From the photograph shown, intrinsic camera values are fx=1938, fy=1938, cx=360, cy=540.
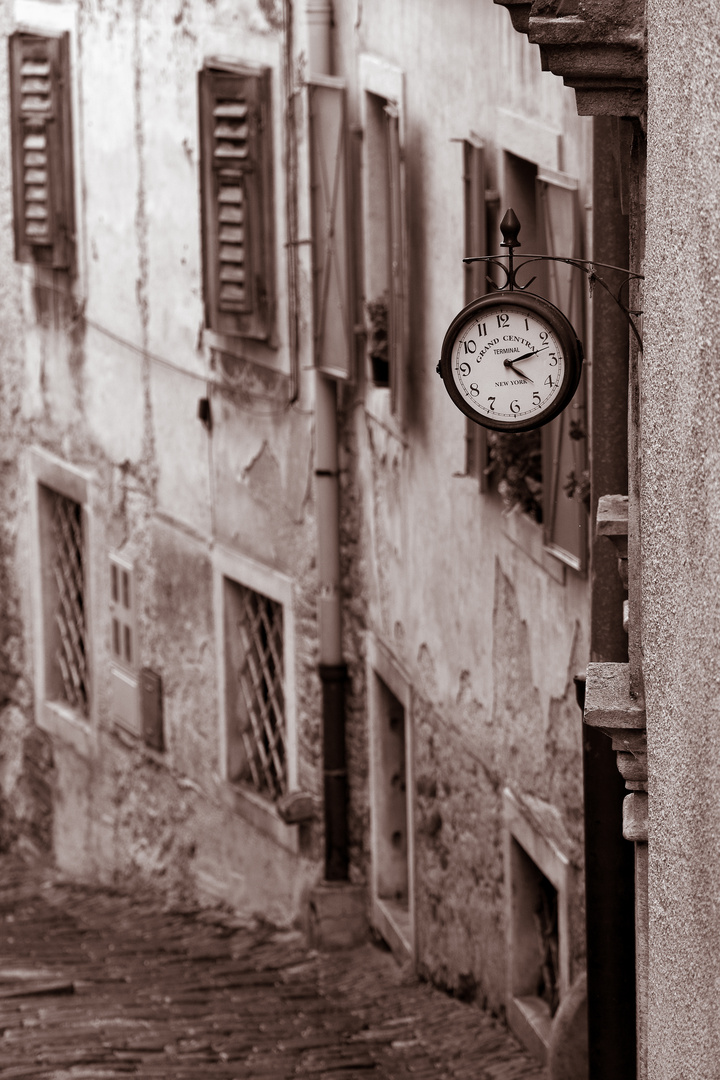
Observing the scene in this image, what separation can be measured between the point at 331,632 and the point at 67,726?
12.7 feet

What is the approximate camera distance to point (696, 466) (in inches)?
104

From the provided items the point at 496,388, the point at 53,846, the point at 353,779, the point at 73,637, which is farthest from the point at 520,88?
the point at 53,846

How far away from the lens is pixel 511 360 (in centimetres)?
425

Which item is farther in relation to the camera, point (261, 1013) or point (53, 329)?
point (53, 329)

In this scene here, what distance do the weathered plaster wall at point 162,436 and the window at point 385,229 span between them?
2.80ft

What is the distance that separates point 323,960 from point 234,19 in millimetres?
4524

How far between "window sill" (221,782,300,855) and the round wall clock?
5.41m

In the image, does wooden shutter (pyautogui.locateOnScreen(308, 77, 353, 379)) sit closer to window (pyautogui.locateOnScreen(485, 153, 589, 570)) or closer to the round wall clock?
window (pyautogui.locateOnScreen(485, 153, 589, 570))

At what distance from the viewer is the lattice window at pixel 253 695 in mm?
10047

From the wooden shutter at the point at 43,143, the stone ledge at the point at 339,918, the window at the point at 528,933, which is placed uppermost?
the wooden shutter at the point at 43,143

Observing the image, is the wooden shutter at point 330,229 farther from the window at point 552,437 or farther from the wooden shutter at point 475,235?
the window at point 552,437

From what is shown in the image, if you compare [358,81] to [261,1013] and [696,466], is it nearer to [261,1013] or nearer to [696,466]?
[261,1013]

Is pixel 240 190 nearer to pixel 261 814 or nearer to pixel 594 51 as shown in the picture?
pixel 261 814

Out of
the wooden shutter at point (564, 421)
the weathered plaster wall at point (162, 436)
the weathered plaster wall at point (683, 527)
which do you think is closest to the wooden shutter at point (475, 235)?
the wooden shutter at point (564, 421)
